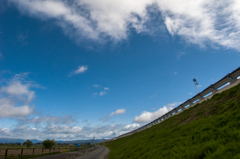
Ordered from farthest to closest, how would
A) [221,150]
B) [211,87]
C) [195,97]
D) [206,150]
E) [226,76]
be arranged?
[195,97]
[211,87]
[226,76]
[206,150]
[221,150]

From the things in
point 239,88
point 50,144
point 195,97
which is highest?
point 50,144

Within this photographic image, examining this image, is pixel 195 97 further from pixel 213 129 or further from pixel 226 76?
pixel 213 129

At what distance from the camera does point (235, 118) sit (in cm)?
915

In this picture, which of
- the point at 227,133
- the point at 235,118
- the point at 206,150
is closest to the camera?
the point at 206,150

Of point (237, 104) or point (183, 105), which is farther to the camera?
point (183, 105)

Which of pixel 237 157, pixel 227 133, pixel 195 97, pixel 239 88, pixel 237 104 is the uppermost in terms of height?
pixel 195 97

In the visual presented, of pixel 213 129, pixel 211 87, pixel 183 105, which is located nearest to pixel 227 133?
pixel 213 129

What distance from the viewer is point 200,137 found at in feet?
30.6

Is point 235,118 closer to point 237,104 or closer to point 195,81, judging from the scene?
point 237,104

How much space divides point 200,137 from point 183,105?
2274 cm

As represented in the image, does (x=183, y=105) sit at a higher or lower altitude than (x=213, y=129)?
higher

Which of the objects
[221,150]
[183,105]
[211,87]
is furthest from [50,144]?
[221,150]

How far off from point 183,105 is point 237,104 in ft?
62.8

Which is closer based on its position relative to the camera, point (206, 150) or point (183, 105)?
point (206, 150)
